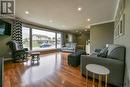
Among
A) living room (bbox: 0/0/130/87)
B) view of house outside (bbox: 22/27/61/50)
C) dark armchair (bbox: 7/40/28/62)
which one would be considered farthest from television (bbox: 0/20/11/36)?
view of house outside (bbox: 22/27/61/50)

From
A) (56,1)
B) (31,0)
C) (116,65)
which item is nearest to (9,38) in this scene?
(31,0)

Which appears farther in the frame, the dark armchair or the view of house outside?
the view of house outside

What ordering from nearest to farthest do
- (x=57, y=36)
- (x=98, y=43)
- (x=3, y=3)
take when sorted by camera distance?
(x=3, y=3), (x=98, y=43), (x=57, y=36)

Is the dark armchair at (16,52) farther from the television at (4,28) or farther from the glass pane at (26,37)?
the glass pane at (26,37)

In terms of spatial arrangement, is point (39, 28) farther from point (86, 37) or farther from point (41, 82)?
point (86, 37)

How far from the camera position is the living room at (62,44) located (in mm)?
2332

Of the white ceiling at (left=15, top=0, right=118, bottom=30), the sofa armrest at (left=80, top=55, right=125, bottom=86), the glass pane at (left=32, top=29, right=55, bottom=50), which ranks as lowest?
the sofa armrest at (left=80, top=55, right=125, bottom=86)

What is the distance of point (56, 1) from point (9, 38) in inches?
143

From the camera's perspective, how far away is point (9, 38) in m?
5.52

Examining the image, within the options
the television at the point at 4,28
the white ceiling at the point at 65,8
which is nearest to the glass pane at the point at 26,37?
the television at the point at 4,28

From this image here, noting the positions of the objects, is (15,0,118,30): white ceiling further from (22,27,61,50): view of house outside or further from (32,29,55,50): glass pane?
(32,29,55,50): glass pane

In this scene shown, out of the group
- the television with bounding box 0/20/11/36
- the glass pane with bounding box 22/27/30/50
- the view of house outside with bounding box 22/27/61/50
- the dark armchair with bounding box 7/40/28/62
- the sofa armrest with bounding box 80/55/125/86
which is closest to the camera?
the sofa armrest with bounding box 80/55/125/86

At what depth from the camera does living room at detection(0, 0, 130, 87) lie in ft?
7.65

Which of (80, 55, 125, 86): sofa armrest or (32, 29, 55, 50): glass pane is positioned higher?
(32, 29, 55, 50): glass pane
